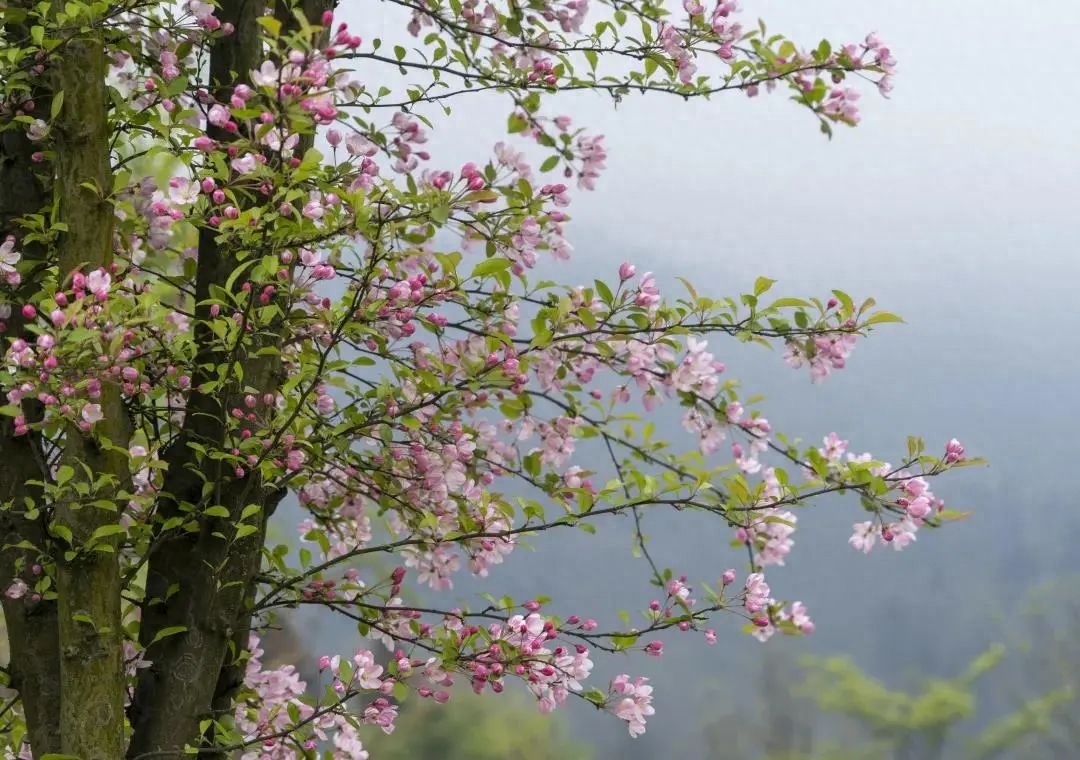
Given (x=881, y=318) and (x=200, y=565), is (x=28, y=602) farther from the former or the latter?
(x=881, y=318)

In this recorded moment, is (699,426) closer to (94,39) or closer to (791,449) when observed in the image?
(791,449)

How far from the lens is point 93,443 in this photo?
2467 mm

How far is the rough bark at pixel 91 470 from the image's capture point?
8.10 feet

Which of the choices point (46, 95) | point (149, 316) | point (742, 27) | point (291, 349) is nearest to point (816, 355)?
point (742, 27)

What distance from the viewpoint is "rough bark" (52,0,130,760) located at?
8.10ft

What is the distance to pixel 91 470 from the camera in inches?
97.1

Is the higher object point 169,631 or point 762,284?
point 762,284

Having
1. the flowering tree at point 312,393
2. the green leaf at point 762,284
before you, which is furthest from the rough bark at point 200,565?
the green leaf at point 762,284

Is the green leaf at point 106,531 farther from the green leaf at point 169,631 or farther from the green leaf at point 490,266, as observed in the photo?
the green leaf at point 490,266

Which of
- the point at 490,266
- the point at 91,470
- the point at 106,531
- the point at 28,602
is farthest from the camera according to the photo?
the point at 28,602

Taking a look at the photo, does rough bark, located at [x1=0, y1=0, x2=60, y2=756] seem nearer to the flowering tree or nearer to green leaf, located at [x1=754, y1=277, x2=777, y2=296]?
the flowering tree

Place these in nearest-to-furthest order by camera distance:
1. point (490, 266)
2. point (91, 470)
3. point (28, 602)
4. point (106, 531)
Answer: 1. point (490, 266)
2. point (106, 531)
3. point (91, 470)
4. point (28, 602)

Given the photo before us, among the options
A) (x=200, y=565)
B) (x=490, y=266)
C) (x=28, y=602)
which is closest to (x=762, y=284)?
(x=490, y=266)

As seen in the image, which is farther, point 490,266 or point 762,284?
A: point 762,284
